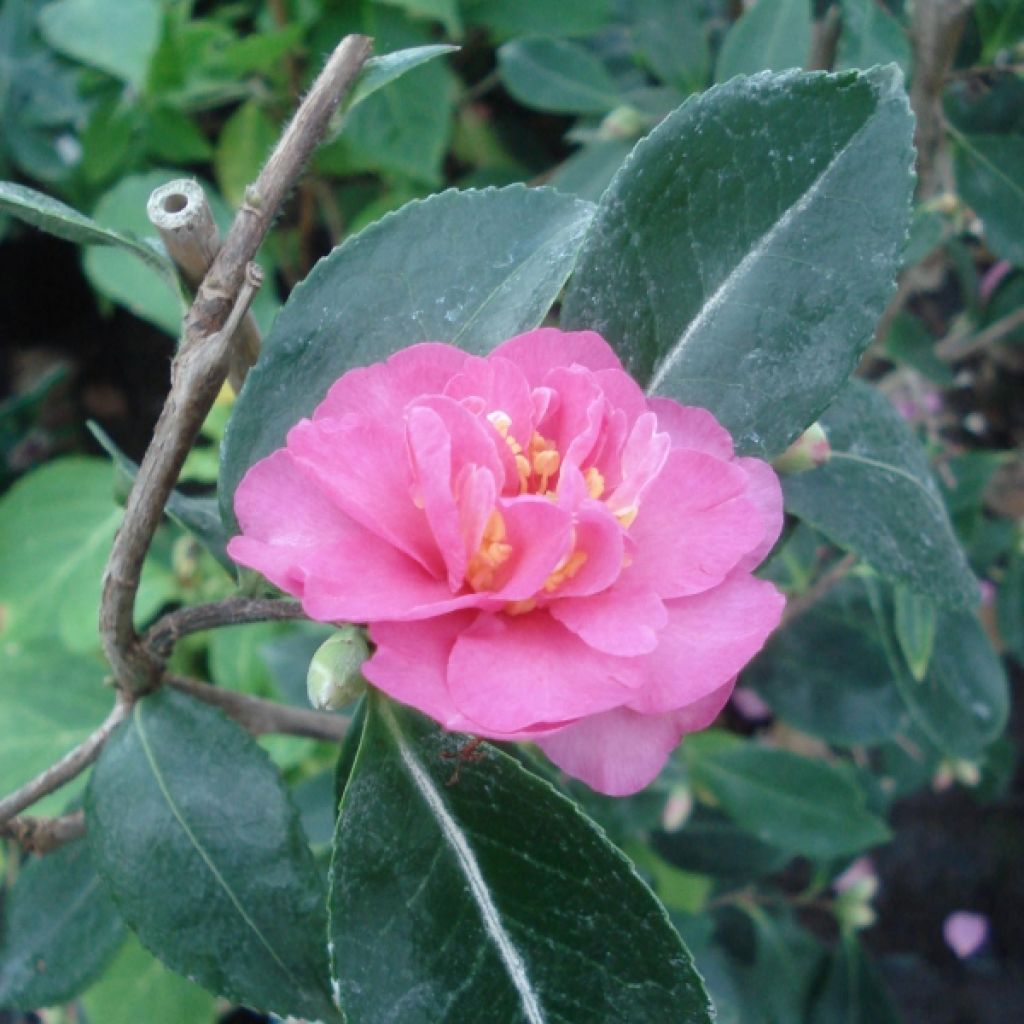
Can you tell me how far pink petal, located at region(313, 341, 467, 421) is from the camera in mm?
432

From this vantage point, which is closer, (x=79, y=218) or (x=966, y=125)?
(x=79, y=218)

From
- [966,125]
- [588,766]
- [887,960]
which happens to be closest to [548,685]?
[588,766]

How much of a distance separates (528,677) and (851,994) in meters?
1.24

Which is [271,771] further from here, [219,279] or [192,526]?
[219,279]

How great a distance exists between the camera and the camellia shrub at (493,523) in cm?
40

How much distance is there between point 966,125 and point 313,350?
805mm

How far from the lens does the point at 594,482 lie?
1.41ft

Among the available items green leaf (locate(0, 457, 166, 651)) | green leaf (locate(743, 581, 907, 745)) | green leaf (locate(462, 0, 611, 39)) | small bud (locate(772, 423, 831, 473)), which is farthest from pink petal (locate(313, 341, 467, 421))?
green leaf (locate(462, 0, 611, 39))

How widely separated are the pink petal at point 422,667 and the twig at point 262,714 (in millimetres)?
245

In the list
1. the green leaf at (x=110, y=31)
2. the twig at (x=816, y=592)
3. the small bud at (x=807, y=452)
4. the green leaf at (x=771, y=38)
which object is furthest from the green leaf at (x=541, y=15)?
the small bud at (x=807, y=452)

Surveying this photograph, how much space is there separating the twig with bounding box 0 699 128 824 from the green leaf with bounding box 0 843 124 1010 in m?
0.28

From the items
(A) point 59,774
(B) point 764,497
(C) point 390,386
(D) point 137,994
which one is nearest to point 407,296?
(C) point 390,386

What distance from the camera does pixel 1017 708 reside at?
73.1 inches

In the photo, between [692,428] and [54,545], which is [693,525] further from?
[54,545]
